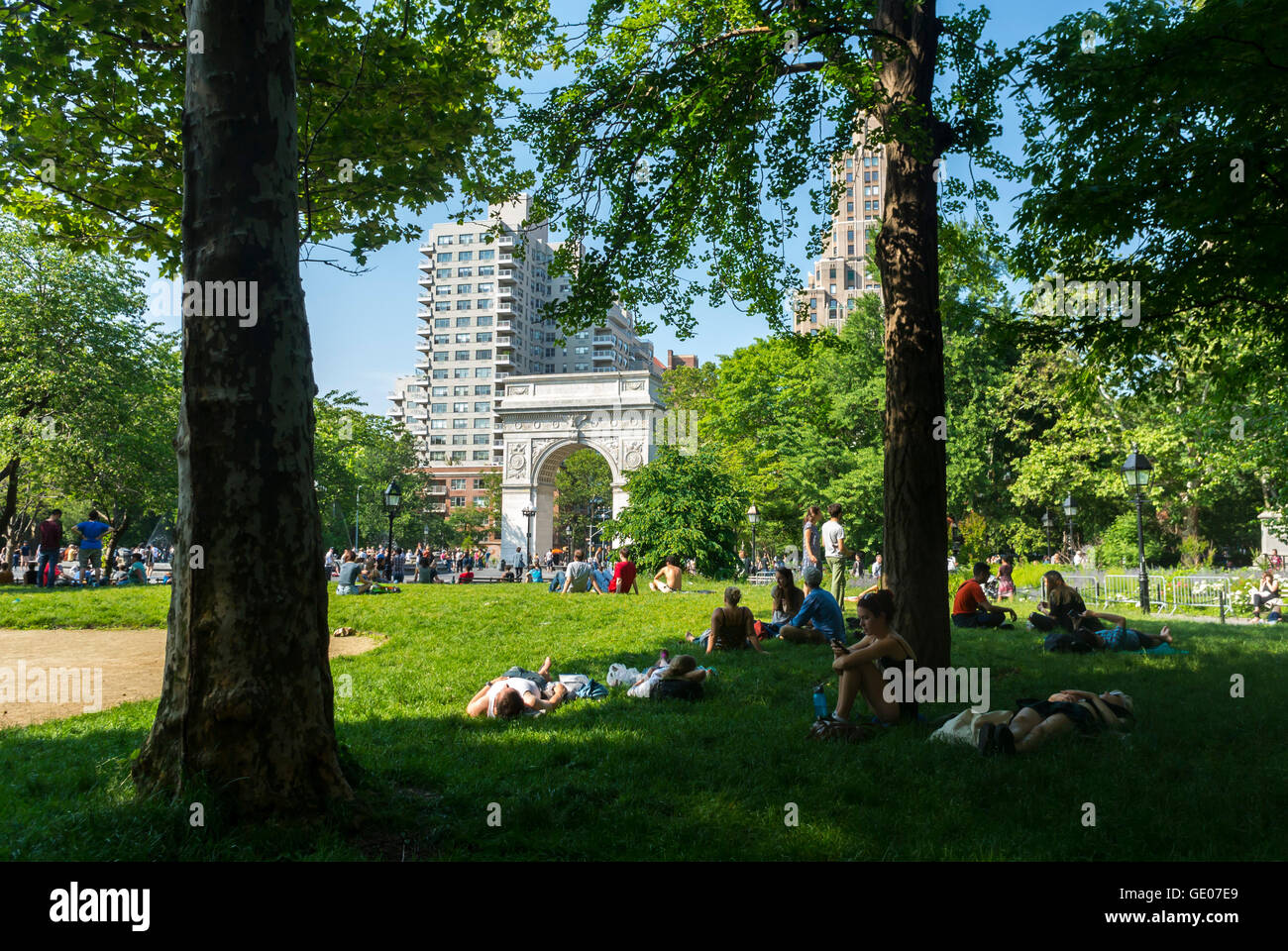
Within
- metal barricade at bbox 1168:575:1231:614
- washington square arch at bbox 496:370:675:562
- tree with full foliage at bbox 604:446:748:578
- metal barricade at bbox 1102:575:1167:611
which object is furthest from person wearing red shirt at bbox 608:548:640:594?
washington square arch at bbox 496:370:675:562

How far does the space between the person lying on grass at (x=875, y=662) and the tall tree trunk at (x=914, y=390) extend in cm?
51

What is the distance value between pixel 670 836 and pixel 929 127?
7023 mm

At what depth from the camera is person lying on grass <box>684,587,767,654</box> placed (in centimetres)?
1095

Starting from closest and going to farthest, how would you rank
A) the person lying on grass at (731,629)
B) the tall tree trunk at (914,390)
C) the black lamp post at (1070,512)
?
the tall tree trunk at (914,390) → the person lying on grass at (731,629) → the black lamp post at (1070,512)

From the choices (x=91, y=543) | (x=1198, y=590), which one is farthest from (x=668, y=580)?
(x=91, y=543)

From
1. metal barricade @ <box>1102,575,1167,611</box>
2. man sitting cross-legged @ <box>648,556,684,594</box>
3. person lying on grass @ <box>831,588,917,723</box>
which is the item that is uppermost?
person lying on grass @ <box>831,588,917,723</box>

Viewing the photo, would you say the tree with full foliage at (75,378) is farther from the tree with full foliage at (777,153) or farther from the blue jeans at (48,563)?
the tree with full foliage at (777,153)

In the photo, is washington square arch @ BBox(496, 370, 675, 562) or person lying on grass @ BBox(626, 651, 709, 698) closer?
person lying on grass @ BBox(626, 651, 709, 698)

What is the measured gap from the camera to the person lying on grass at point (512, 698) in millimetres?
7203

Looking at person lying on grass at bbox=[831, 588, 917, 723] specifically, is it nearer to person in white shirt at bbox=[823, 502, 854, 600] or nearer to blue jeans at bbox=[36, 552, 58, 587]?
person in white shirt at bbox=[823, 502, 854, 600]

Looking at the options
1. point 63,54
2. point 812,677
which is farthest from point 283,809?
point 63,54

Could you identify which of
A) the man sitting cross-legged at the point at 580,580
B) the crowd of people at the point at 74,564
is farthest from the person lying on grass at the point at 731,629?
the crowd of people at the point at 74,564

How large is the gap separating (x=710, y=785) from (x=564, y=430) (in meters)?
57.6

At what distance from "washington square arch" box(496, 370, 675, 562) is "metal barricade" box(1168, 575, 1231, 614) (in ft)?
139
